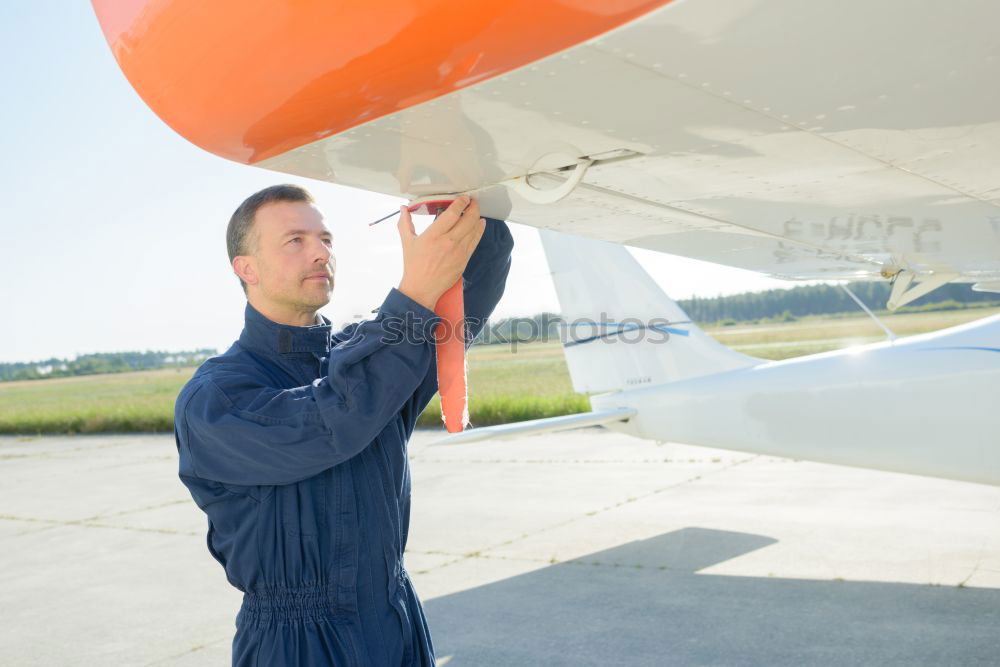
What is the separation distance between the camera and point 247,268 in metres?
1.42

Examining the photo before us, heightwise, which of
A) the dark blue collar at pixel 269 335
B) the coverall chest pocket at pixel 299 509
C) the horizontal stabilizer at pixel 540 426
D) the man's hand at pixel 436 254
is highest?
the man's hand at pixel 436 254

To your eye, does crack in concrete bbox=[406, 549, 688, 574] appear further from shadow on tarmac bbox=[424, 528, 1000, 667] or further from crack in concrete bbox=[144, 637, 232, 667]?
crack in concrete bbox=[144, 637, 232, 667]

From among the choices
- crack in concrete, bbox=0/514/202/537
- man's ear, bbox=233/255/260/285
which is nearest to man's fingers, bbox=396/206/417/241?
man's ear, bbox=233/255/260/285

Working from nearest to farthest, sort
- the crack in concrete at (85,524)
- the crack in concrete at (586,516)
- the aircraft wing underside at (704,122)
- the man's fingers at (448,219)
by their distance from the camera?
the aircraft wing underside at (704,122), the man's fingers at (448,219), the crack in concrete at (586,516), the crack in concrete at (85,524)

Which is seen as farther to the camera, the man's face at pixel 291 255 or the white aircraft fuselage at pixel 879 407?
the white aircraft fuselage at pixel 879 407

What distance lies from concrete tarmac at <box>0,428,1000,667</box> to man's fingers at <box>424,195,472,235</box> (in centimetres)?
263

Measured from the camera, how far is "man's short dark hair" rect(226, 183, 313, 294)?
1398mm

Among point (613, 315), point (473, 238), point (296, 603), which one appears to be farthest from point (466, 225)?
point (613, 315)

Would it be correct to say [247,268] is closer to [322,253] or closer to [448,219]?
[322,253]

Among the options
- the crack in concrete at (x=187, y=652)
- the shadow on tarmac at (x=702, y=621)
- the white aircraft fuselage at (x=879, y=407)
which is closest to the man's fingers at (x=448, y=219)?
the shadow on tarmac at (x=702, y=621)

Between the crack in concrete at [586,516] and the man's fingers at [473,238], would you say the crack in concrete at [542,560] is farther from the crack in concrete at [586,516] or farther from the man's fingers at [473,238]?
the man's fingers at [473,238]

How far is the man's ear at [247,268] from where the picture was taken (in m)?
1.41

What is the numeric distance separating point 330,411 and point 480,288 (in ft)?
1.70

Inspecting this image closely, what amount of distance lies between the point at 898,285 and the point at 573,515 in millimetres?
3509
